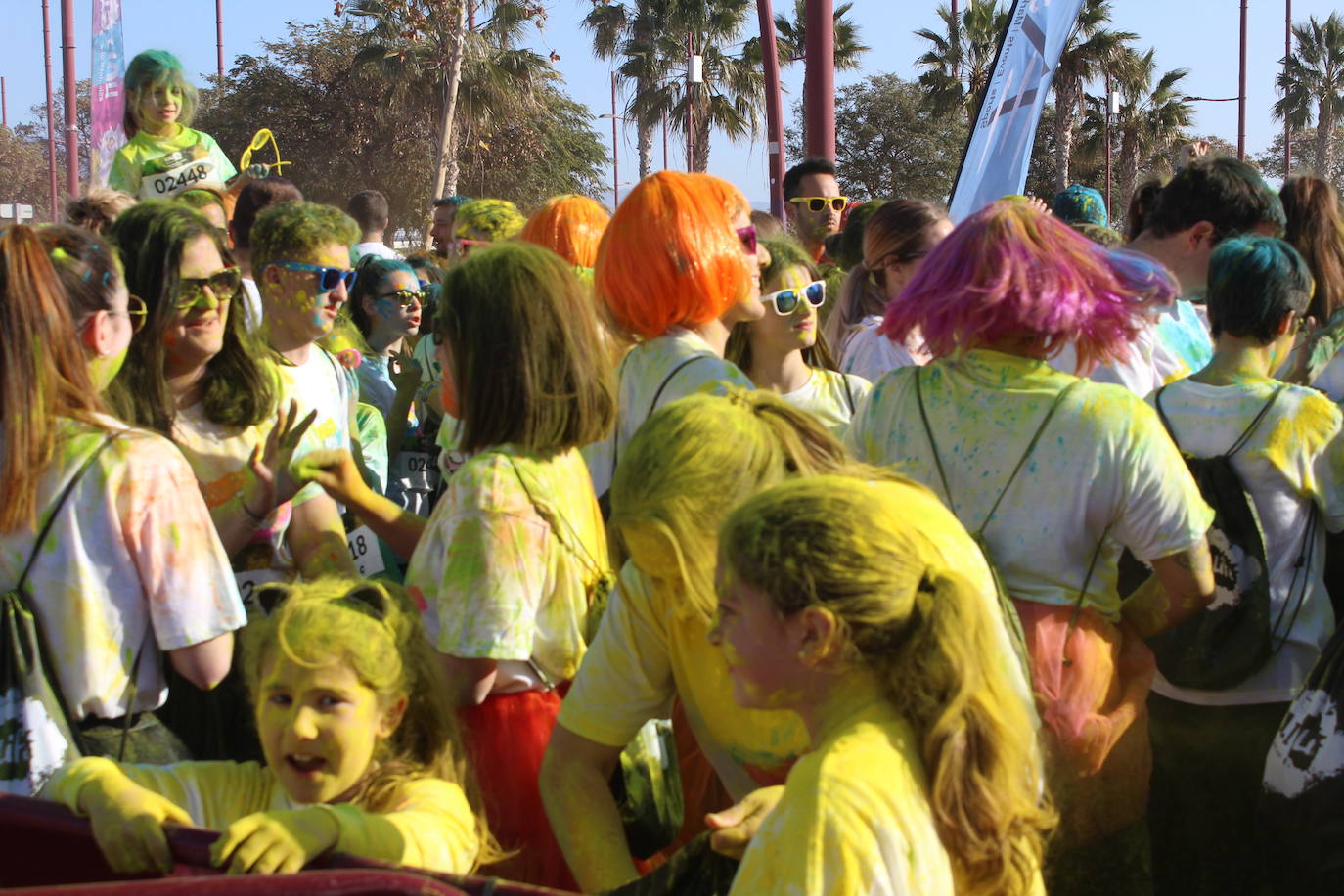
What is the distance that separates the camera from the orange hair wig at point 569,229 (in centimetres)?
419

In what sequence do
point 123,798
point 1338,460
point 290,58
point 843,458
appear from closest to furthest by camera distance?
point 123,798 → point 843,458 → point 1338,460 → point 290,58

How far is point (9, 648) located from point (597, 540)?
106 centimetres

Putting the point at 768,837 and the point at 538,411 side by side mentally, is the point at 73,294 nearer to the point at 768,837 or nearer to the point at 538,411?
the point at 538,411

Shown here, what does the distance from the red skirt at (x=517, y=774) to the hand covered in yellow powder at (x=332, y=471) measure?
2.31 ft

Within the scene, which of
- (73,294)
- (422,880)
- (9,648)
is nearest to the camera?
(422,880)

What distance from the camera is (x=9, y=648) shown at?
7.23 feet

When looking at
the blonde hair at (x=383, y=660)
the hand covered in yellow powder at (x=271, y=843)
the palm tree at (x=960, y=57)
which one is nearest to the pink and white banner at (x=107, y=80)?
the blonde hair at (x=383, y=660)

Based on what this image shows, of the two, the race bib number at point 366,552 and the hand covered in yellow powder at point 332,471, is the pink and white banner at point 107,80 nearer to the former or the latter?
the race bib number at point 366,552

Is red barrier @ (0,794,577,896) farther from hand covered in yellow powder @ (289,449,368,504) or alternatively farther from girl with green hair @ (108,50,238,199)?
girl with green hair @ (108,50,238,199)

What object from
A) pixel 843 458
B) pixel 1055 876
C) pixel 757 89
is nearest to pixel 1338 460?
pixel 1055 876

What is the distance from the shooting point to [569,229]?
4.20 m

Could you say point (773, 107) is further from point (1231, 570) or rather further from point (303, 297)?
point (1231, 570)

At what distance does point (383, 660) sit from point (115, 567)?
50 cm

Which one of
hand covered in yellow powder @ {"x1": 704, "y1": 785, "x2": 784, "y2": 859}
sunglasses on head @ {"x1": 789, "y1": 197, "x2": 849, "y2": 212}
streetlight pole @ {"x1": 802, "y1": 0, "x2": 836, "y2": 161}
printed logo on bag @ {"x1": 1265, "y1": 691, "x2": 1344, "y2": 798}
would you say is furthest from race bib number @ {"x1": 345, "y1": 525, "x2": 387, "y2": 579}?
streetlight pole @ {"x1": 802, "y1": 0, "x2": 836, "y2": 161}
